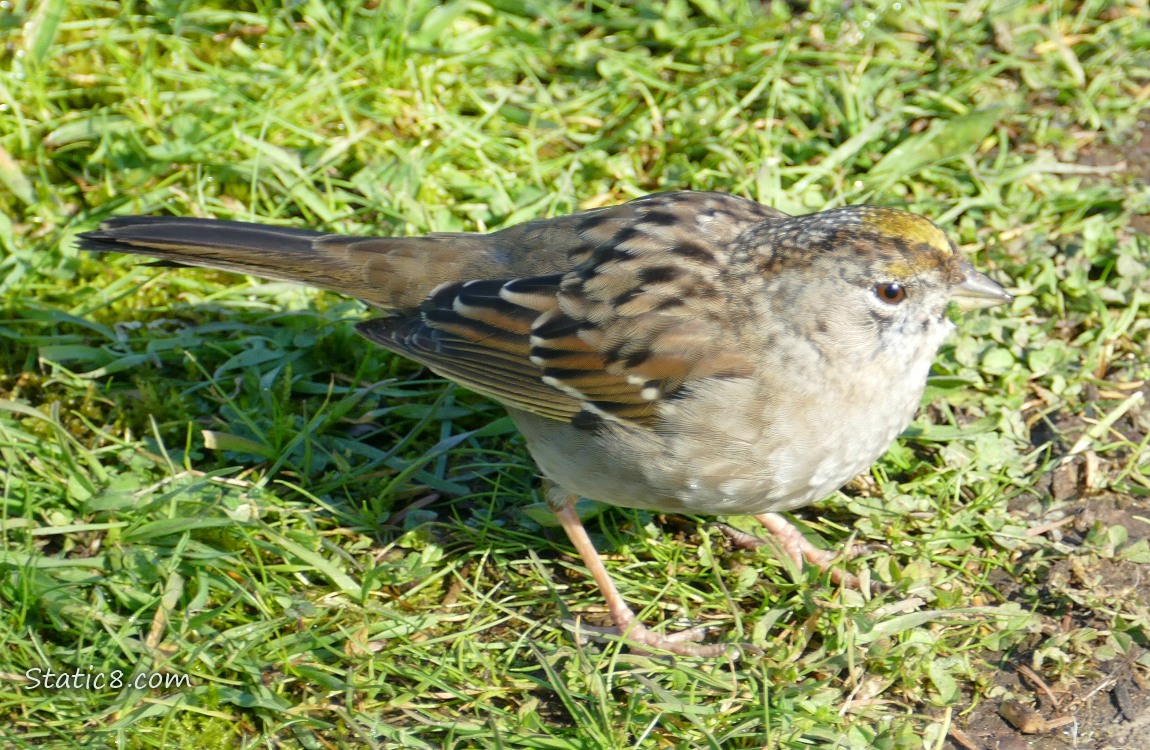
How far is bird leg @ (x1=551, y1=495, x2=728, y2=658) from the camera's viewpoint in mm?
3809

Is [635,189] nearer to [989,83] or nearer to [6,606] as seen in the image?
[989,83]

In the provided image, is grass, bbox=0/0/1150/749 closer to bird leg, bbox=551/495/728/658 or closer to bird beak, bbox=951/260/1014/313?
bird leg, bbox=551/495/728/658

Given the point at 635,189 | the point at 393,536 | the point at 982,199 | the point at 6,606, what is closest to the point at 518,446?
the point at 393,536

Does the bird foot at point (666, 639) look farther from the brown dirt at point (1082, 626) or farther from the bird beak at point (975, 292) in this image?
the bird beak at point (975, 292)

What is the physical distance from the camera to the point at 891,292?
3574mm

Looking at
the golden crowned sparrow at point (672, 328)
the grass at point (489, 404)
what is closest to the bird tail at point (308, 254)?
the golden crowned sparrow at point (672, 328)

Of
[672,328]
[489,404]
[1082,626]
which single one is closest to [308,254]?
[489,404]

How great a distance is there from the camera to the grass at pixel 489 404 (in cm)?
366

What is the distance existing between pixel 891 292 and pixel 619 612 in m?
1.33

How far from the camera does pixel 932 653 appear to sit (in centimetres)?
371

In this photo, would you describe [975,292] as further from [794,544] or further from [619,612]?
[619,612]

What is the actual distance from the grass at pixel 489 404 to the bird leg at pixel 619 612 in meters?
0.07

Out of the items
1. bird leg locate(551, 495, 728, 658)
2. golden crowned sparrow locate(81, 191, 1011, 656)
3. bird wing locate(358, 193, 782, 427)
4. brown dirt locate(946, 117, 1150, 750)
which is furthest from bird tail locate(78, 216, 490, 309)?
brown dirt locate(946, 117, 1150, 750)

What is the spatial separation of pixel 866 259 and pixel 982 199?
6.05 ft
